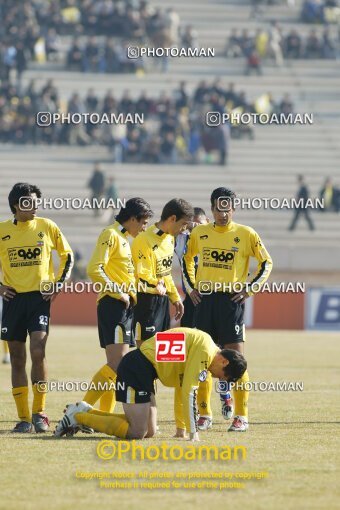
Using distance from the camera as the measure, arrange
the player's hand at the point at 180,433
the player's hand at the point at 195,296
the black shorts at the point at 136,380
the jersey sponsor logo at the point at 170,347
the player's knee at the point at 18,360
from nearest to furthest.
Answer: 1. the jersey sponsor logo at the point at 170,347
2. the black shorts at the point at 136,380
3. the player's hand at the point at 180,433
4. the player's knee at the point at 18,360
5. the player's hand at the point at 195,296

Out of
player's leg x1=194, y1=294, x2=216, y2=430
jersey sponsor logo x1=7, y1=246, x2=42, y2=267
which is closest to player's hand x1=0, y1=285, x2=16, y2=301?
jersey sponsor logo x1=7, y1=246, x2=42, y2=267

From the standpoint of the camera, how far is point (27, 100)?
133 feet

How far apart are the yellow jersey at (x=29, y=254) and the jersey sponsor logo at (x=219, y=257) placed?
1.48m

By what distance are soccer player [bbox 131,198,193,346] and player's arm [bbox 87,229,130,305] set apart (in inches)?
20.3

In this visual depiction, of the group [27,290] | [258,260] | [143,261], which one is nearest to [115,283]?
[143,261]

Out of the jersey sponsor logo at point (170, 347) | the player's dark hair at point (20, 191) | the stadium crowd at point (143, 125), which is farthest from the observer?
the stadium crowd at point (143, 125)

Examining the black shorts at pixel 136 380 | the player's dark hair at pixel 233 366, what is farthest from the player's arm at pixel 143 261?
the player's dark hair at pixel 233 366

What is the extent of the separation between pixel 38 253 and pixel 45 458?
2780mm

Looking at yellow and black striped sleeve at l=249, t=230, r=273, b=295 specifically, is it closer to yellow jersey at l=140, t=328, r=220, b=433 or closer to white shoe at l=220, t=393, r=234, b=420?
white shoe at l=220, t=393, r=234, b=420

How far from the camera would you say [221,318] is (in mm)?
12961

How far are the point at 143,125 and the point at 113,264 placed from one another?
2814 cm

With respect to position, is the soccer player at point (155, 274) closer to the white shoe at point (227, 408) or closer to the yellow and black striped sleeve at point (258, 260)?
the yellow and black striped sleeve at point (258, 260)

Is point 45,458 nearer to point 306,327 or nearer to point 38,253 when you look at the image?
point 38,253

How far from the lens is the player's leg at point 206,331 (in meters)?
12.7
